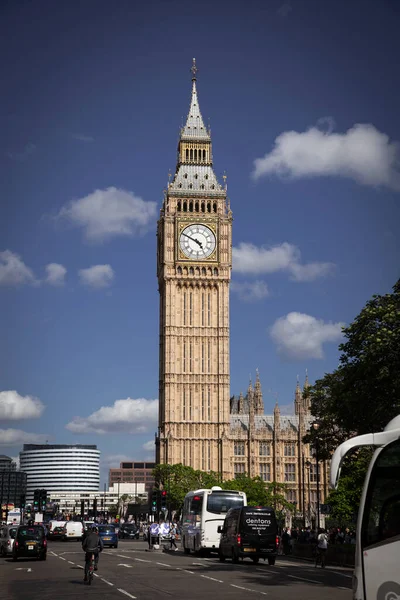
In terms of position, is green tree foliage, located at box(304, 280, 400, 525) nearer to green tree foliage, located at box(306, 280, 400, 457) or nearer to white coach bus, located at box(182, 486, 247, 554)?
green tree foliage, located at box(306, 280, 400, 457)

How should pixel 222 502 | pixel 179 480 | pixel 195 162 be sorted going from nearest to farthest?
pixel 222 502, pixel 179 480, pixel 195 162

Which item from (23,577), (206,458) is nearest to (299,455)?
(206,458)

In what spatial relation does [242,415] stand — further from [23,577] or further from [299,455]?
[23,577]

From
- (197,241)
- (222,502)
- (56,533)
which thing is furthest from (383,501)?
(197,241)

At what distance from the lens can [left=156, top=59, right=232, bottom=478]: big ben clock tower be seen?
376 ft

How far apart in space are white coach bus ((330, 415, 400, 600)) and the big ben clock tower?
102m

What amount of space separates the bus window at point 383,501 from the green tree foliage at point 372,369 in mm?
21495

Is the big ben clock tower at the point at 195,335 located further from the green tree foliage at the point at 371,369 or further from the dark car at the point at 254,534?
the dark car at the point at 254,534

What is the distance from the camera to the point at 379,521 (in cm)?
1163

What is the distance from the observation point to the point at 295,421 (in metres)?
136

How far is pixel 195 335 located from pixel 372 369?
270 ft

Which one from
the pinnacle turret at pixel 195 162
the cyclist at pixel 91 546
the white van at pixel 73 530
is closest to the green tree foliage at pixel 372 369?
the cyclist at pixel 91 546

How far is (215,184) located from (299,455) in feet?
136

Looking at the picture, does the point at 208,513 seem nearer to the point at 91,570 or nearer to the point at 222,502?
the point at 222,502
